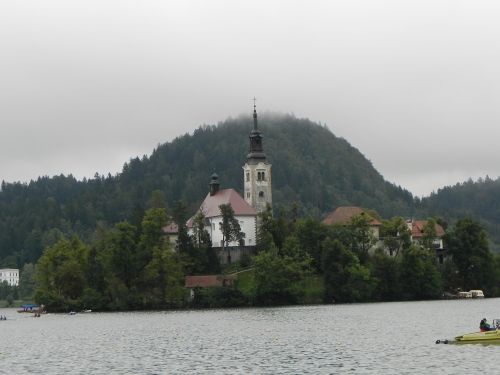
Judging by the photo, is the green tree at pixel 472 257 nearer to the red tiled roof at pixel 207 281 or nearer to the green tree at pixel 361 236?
the green tree at pixel 361 236

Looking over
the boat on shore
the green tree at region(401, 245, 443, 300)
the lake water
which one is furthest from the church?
the boat on shore

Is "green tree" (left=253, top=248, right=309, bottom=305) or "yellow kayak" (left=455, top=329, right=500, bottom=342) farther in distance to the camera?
"green tree" (left=253, top=248, right=309, bottom=305)

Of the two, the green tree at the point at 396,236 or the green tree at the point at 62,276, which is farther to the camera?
the green tree at the point at 396,236

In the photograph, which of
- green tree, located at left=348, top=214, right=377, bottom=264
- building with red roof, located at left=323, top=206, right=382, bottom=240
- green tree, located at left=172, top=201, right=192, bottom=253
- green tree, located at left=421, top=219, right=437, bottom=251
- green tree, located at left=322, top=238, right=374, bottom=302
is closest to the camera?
green tree, located at left=322, top=238, right=374, bottom=302

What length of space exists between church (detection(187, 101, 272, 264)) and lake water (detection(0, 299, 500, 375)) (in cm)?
5423

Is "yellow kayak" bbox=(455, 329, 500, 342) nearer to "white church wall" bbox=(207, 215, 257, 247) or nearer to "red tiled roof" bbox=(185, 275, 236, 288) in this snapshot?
"red tiled roof" bbox=(185, 275, 236, 288)

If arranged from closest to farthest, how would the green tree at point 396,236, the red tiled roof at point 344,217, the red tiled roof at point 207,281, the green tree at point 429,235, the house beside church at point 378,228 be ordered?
the red tiled roof at point 207,281, the green tree at point 396,236, the green tree at point 429,235, the house beside church at point 378,228, the red tiled roof at point 344,217

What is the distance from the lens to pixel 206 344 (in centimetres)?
7769

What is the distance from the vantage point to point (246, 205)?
182250 mm

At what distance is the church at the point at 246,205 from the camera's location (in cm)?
17361

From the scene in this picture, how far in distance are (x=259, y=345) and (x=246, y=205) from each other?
107144 millimetres

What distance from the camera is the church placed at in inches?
6835

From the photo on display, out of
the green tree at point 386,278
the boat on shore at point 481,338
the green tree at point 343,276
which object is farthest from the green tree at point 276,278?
the boat on shore at point 481,338

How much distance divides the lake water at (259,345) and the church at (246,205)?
54233mm
